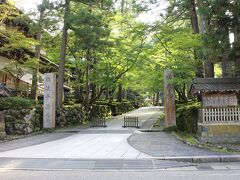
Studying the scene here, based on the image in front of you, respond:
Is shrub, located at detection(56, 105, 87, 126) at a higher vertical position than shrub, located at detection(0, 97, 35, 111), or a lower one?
lower

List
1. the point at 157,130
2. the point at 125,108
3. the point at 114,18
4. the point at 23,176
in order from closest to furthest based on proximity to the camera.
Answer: the point at 23,176 < the point at 157,130 < the point at 114,18 < the point at 125,108

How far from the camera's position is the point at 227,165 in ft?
33.1

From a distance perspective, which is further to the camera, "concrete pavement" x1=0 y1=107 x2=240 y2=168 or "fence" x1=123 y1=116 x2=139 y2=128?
"fence" x1=123 y1=116 x2=139 y2=128

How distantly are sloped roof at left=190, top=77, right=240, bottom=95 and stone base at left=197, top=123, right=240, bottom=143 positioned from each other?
65.1 inches

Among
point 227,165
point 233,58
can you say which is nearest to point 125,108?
point 233,58

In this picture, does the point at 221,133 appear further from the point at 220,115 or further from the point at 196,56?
the point at 196,56

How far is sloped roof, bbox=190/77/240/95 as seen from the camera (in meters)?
14.8

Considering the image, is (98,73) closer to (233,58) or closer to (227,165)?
(233,58)

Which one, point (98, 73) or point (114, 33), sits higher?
point (114, 33)

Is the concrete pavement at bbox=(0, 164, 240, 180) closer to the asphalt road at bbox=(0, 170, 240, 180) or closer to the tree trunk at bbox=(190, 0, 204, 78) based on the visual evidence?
the asphalt road at bbox=(0, 170, 240, 180)

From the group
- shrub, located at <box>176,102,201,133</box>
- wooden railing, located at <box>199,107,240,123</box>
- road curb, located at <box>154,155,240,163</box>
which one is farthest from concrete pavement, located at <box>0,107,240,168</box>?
shrub, located at <box>176,102,201,133</box>

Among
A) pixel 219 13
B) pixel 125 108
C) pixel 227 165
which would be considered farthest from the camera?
pixel 125 108

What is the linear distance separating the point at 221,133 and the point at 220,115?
33.4 inches

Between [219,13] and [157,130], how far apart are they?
838 centimetres
